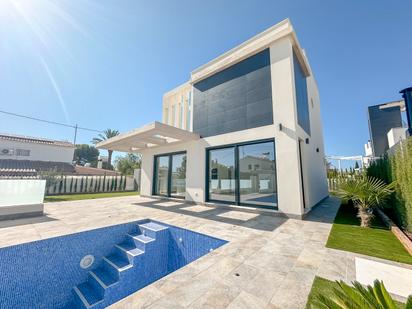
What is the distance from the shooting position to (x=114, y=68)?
12711mm

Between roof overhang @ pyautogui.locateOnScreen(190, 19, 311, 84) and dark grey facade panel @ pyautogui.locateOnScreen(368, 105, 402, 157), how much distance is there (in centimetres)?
1149

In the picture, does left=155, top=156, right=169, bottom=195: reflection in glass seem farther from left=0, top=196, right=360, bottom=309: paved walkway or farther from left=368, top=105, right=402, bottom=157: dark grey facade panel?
left=368, top=105, right=402, bottom=157: dark grey facade panel

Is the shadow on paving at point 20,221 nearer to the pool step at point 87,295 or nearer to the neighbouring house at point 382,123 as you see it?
the pool step at point 87,295

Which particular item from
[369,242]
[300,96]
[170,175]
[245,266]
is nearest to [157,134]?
[170,175]

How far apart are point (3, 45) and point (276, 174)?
18615mm

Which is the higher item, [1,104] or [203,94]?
[1,104]

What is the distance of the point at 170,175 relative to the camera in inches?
479

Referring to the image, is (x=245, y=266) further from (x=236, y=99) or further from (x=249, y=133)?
(x=236, y=99)

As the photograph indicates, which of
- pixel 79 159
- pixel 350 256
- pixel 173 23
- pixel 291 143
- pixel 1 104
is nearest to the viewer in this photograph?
pixel 350 256

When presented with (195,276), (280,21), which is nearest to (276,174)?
(195,276)

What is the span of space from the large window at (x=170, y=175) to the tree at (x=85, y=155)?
145 feet

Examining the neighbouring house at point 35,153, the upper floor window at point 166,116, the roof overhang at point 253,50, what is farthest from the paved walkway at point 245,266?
the neighbouring house at point 35,153

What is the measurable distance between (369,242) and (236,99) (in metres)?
7.48

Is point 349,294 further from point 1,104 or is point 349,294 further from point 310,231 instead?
point 1,104
